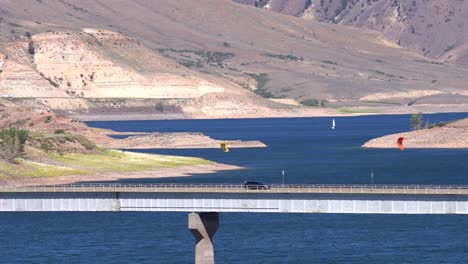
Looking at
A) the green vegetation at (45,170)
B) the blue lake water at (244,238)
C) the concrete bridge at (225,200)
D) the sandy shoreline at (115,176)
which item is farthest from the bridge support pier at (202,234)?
the green vegetation at (45,170)

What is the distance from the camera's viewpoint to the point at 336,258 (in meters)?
110

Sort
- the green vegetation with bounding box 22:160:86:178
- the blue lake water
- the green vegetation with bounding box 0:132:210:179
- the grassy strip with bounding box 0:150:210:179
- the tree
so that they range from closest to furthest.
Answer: the blue lake water < the grassy strip with bounding box 0:150:210:179 < the green vegetation with bounding box 0:132:210:179 < the green vegetation with bounding box 22:160:86:178 < the tree

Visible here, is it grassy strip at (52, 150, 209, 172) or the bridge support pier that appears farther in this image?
grassy strip at (52, 150, 209, 172)

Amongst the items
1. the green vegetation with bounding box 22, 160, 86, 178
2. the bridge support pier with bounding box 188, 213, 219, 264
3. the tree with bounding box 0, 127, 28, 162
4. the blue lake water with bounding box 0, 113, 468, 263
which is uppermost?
the tree with bounding box 0, 127, 28, 162

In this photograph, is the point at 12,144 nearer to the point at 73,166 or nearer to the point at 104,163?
the point at 73,166

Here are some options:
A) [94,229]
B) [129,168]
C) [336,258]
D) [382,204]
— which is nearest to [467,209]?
[382,204]

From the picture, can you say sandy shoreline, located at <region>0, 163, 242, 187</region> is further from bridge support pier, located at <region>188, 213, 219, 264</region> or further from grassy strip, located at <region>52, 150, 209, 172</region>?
bridge support pier, located at <region>188, 213, 219, 264</region>

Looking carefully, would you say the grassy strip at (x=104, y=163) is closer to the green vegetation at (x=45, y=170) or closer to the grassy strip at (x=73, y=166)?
the grassy strip at (x=73, y=166)

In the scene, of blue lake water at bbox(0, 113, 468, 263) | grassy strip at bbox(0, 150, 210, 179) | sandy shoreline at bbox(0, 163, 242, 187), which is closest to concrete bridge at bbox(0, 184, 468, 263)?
blue lake water at bbox(0, 113, 468, 263)

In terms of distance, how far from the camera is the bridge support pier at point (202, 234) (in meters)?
103

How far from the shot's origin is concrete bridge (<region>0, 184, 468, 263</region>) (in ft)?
334

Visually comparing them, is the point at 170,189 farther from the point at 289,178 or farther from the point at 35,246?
the point at 289,178

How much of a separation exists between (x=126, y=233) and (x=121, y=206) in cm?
1881

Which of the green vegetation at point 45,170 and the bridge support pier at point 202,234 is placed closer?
the bridge support pier at point 202,234
